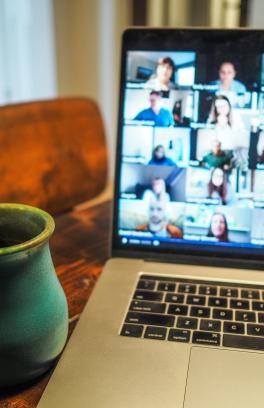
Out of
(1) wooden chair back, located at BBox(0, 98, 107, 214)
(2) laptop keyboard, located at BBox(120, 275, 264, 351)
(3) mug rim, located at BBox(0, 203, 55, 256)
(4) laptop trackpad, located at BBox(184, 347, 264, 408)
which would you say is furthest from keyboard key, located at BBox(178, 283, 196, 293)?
(1) wooden chair back, located at BBox(0, 98, 107, 214)

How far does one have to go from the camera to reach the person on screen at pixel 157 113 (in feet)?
2.11

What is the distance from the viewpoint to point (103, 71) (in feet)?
6.95

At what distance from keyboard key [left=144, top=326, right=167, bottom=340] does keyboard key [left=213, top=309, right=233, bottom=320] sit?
0.19 feet

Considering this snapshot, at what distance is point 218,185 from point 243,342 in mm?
216

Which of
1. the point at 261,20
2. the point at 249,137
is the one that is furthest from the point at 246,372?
the point at 261,20

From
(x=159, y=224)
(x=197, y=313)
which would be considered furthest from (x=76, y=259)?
(x=197, y=313)

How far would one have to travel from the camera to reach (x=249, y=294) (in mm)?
575

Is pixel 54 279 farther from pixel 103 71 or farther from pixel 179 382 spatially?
pixel 103 71

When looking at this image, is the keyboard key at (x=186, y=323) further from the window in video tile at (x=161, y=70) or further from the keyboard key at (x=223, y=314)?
the window in video tile at (x=161, y=70)

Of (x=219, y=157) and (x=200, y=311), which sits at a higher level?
(x=219, y=157)

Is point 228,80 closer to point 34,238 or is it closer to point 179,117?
point 179,117

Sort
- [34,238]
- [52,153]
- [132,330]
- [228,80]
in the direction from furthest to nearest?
[52,153]
[228,80]
[132,330]
[34,238]

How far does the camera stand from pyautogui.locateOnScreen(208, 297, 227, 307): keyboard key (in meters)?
0.55

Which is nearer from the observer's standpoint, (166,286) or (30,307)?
(30,307)
